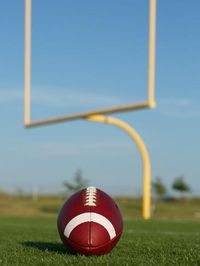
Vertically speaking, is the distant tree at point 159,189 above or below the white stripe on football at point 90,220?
below

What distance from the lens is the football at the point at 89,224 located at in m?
5.03

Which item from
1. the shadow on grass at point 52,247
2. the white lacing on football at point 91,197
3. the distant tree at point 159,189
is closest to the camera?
the white lacing on football at point 91,197

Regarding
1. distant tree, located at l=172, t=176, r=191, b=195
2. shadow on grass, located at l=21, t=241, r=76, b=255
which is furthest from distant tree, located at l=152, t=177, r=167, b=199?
shadow on grass, located at l=21, t=241, r=76, b=255

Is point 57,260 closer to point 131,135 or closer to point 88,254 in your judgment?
point 88,254

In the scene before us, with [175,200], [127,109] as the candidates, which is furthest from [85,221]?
[175,200]

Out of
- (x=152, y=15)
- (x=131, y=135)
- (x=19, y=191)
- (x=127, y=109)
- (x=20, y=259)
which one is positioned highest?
(x=152, y=15)

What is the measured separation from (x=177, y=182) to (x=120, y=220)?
3561 cm

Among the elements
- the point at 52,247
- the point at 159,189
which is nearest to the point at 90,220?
the point at 52,247

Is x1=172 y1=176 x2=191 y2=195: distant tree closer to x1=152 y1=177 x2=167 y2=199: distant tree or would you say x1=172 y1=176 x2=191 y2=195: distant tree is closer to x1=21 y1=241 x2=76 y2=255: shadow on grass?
x1=152 y1=177 x2=167 y2=199: distant tree

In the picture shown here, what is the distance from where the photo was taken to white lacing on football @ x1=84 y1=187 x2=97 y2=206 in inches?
206

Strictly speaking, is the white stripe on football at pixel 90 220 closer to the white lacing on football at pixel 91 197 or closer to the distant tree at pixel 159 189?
the white lacing on football at pixel 91 197

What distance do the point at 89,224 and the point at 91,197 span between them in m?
0.31

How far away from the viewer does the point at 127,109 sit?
19.2 feet

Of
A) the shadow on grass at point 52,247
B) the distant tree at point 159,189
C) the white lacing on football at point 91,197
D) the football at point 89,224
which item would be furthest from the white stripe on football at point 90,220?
the distant tree at point 159,189
